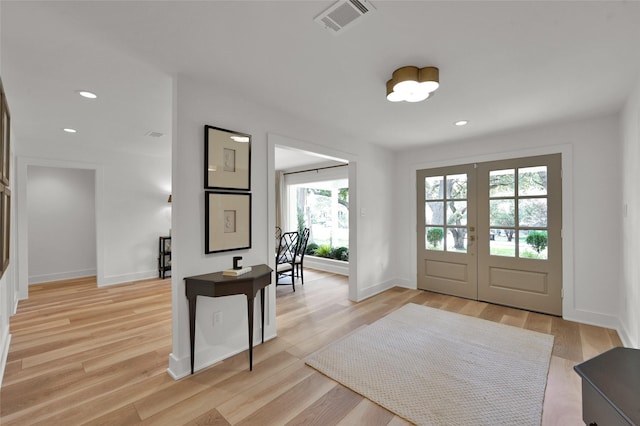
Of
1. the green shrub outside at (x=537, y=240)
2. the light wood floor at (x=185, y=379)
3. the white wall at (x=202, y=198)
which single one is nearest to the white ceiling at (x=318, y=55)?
the white wall at (x=202, y=198)

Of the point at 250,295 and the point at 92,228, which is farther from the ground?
the point at 92,228

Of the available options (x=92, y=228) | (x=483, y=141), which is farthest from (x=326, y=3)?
(x=92, y=228)

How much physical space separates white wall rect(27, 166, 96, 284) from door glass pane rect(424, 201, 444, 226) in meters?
6.59

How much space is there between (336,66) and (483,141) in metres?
2.97

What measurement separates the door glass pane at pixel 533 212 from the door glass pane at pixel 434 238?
108 centimetres

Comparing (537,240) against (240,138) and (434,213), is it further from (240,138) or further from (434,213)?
(240,138)

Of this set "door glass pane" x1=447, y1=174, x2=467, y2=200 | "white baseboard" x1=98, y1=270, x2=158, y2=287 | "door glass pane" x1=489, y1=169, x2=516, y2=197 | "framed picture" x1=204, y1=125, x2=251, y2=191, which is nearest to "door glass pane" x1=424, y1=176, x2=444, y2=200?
"door glass pane" x1=447, y1=174, x2=467, y2=200

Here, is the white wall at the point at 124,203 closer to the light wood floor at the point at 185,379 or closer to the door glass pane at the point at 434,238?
the light wood floor at the point at 185,379

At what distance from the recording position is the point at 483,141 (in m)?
4.09

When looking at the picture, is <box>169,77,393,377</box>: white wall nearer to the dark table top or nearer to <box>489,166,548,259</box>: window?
the dark table top

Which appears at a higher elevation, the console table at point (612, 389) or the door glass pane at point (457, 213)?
the door glass pane at point (457, 213)

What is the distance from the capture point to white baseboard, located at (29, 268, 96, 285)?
5.18 meters

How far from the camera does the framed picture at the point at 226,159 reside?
2.40 m

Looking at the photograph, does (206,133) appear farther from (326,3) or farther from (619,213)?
(619,213)
